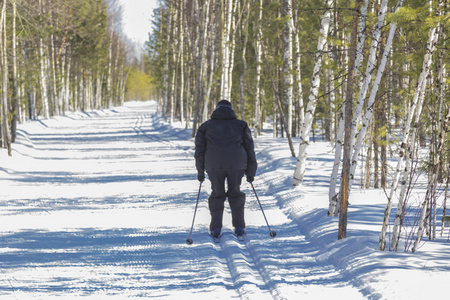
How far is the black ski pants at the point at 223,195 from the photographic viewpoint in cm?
715

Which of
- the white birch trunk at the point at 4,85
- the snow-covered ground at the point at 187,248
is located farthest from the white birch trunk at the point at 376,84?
the white birch trunk at the point at 4,85

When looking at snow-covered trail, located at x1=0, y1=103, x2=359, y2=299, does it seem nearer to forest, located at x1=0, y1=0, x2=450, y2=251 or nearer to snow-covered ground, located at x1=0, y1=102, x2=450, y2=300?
snow-covered ground, located at x1=0, y1=102, x2=450, y2=300

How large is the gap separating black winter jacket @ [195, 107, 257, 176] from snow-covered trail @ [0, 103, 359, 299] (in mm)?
1031

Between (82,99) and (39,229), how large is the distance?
63348 mm

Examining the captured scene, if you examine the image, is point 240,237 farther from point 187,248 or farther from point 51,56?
point 51,56

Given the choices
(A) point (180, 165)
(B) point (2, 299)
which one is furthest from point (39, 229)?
(A) point (180, 165)

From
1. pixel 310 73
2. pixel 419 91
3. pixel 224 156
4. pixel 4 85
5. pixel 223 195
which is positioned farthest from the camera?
pixel 4 85

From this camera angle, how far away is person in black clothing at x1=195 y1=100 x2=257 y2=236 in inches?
279

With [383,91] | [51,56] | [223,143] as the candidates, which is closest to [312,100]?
[383,91]

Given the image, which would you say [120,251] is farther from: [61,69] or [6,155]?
[61,69]

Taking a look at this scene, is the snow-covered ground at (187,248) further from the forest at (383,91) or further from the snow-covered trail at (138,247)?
the forest at (383,91)

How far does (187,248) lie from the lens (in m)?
6.54

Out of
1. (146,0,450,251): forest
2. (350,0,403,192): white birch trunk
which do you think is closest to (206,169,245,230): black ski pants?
(146,0,450,251): forest

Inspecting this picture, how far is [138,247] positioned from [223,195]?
1.42 m
